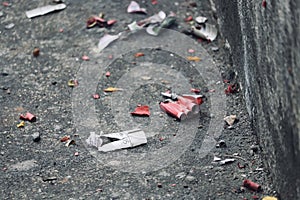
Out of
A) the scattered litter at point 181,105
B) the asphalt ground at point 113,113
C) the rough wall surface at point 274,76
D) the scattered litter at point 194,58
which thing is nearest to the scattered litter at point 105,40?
the asphalt ground at point 113,113

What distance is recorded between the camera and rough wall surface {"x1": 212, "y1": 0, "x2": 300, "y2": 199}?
7.61 feet

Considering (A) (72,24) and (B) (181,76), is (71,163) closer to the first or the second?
(B) (181,76)

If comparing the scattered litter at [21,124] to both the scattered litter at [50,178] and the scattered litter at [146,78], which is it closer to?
the scattered litter at [50,178]

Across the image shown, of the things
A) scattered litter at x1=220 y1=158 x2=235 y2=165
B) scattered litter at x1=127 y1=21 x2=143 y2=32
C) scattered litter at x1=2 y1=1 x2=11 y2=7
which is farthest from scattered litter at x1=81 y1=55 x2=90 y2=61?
scattered litter at x1=220 y1=158 x2=235 y2=165

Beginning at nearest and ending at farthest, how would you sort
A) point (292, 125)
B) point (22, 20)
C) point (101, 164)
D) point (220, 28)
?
1. point (292, 125)
2. point (101, 164)
3. point (220, 28)
4. point (22, 20)

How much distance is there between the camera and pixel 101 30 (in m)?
3.97

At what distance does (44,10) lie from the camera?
4152 mm

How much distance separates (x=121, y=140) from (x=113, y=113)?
0.23 meters

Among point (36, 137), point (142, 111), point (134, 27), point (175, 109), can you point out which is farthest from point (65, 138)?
point (134, 27)

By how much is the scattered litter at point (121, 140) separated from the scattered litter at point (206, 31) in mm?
810

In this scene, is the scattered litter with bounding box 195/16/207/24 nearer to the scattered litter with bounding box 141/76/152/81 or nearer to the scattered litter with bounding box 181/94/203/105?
the scattered litter with bounding box 141/76/152/81

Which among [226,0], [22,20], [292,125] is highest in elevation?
[292,125]

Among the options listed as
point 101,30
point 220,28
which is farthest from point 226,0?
point 101,30

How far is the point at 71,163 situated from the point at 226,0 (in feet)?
Result: 3.57
